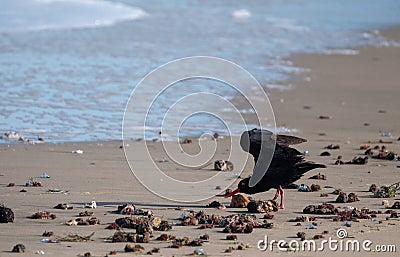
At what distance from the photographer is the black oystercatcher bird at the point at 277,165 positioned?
7574mm

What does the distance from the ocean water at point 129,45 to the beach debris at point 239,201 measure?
3574mm

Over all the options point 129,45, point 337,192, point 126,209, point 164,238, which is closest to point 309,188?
point 337,192

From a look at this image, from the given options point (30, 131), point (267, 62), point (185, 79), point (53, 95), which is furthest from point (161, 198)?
point (267, 62)

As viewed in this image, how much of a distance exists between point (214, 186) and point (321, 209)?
4.97 feet

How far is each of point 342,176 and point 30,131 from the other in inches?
159

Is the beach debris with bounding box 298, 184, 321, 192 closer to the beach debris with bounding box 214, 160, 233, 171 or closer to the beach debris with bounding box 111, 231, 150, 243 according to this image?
the beach debris with bounding box 214, 160, 233, 171

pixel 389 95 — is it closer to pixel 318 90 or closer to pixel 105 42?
pixel 318 90

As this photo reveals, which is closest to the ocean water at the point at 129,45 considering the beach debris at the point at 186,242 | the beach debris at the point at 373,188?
the beach debris at the point at 373,188

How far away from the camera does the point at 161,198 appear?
7.93 meters

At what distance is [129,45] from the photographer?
19391mm

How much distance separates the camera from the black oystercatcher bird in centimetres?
757

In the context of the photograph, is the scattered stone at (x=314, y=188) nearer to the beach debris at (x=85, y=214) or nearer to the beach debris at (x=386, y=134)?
the beach debris at (x=85, y=214)

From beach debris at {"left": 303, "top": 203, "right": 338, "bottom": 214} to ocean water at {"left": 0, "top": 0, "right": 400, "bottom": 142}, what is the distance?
13.3 ft

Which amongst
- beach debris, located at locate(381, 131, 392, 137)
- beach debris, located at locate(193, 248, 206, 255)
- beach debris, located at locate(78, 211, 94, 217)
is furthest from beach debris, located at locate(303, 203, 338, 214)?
→ beach debris, located at locate(381, 131, 392, 137)
